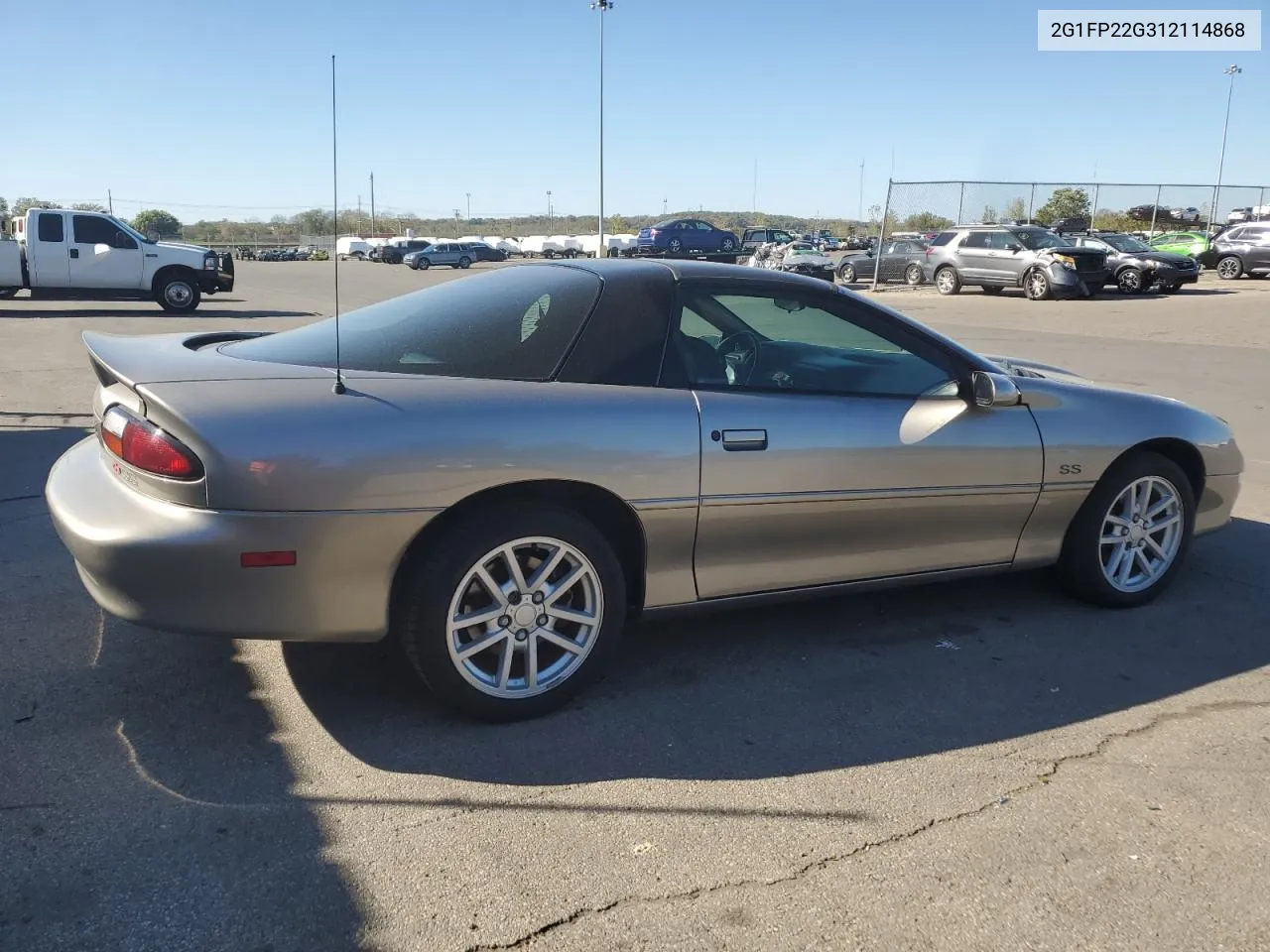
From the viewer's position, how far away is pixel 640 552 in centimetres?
354

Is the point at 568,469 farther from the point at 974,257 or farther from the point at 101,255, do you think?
the point at 974,257

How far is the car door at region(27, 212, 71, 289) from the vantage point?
18.9m

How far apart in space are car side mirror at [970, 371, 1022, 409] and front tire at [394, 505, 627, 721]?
160cm

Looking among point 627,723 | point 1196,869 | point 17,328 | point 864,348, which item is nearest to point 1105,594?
point 864,348

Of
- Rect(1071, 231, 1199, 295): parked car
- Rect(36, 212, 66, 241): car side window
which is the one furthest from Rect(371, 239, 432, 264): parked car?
Rect(1071, 231, 1199, 295): parked car

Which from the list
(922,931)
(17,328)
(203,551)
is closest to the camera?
(922,931)

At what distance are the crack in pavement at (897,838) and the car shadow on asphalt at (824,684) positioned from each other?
156 millimetres

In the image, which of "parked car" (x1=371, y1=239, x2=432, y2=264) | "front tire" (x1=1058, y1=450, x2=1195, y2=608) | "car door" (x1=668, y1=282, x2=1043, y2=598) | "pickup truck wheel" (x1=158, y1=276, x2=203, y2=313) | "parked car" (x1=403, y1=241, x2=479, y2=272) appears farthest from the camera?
"parked car" (x1=371, y1=239, x2=432, y2=264)

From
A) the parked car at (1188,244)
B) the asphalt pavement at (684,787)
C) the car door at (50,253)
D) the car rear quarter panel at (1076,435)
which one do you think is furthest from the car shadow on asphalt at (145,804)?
the parked car at (1188,244)

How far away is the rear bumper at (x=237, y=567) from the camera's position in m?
2.95

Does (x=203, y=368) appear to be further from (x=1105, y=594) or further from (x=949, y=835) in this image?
(x=1105, y=594)

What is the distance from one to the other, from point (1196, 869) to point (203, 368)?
3124 mm

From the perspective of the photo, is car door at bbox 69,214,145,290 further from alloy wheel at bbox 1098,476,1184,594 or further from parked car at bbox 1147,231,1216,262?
parked car at bbox 1147,231,1216,262

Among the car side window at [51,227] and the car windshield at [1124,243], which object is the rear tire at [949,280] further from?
the car side window at [51,227]
